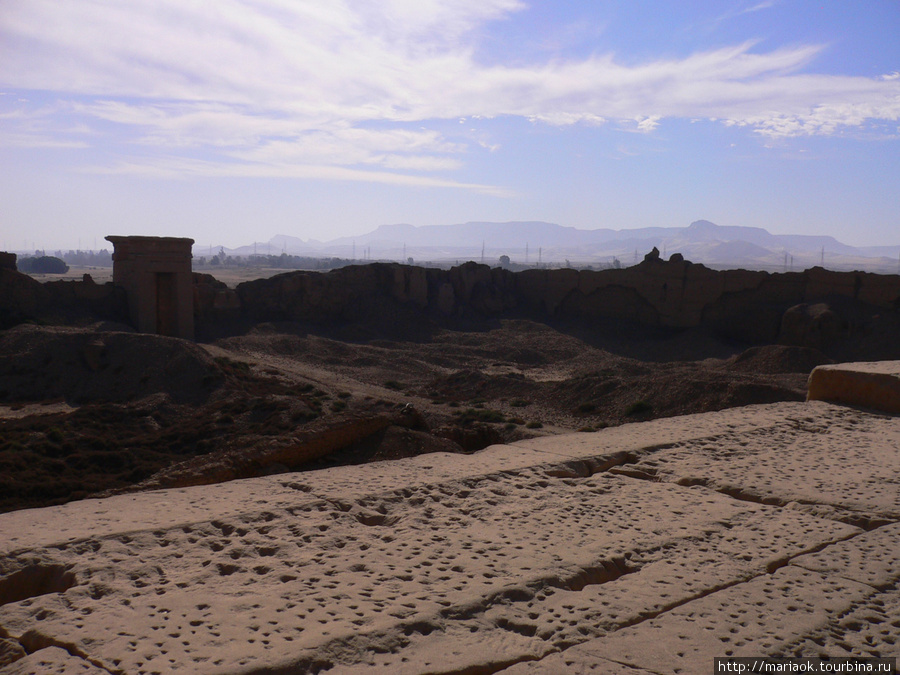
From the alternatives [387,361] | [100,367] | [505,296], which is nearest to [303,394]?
[100,367]

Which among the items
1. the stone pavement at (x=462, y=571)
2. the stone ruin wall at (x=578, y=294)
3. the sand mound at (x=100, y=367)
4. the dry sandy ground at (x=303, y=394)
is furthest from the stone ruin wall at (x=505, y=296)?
the stone pavement at (x=462, y=571)

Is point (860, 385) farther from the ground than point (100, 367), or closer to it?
farther from the ground

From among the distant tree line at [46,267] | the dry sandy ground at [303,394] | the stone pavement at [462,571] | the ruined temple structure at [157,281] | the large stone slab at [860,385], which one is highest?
the distant tree line at [46,267]

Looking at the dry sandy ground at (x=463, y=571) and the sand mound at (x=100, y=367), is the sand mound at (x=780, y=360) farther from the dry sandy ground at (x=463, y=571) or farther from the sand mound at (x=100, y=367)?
the dry sandy ground at (x=463, y=571)

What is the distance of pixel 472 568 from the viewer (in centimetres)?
429

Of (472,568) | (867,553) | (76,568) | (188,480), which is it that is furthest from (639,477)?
(188,480)

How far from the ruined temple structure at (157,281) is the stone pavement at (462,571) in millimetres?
21726

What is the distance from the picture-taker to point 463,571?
4266 mm

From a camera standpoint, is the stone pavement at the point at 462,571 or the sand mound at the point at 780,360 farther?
the sand mound at the point at 780,360

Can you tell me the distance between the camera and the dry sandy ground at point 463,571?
3457 millimetres

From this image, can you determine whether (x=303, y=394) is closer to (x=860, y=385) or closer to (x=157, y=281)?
(x=157, y=281)

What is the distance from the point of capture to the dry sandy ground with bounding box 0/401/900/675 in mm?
3457

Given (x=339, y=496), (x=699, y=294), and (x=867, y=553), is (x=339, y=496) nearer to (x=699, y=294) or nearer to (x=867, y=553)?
(x=867, y=553)

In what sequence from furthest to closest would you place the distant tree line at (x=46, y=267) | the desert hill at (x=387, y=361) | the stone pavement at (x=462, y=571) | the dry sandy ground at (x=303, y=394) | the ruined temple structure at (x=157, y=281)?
1. the distant tree line at (x=46, y=267)
2. the ruined temple structure at (x=157, y=281)
3. the desert hill at (x=387, y=361)
4. the dry sandy ground at (x=303, y=394)
5. the stone pavement at (x=462, y=571)
